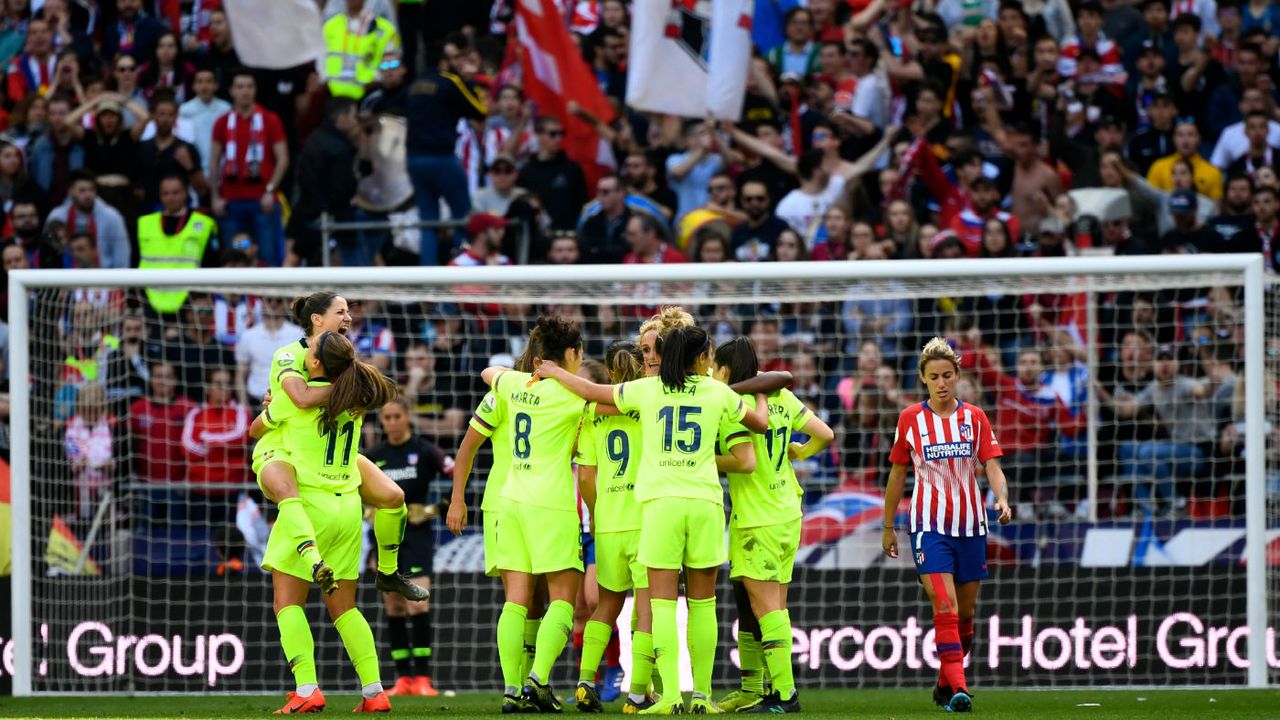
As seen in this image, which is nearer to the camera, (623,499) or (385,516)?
(623,499)

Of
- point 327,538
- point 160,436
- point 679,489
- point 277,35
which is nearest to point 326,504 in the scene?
point 327,538

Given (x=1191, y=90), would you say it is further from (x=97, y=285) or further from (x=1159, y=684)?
(x=97, y=285)

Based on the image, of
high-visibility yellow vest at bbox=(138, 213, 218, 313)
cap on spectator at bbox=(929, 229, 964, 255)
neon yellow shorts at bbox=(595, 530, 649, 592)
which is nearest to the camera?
neon yellow shorts at bbox=(595, 530, 649, 592)

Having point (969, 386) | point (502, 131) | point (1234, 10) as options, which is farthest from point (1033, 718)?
point (1234, 10)

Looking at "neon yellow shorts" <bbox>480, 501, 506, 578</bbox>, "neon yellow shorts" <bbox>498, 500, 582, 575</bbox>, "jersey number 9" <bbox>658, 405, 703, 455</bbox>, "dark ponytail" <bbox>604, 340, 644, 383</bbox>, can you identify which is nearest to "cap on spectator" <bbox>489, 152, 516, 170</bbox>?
"dark ponytail" <bbox>604, 340, 644, 383</bbox>

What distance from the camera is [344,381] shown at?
26.0 ft

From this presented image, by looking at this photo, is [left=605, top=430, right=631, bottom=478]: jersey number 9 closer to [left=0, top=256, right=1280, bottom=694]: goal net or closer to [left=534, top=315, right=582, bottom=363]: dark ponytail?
[left=534, top=315, right=582, bottom=363]: dark ponytail

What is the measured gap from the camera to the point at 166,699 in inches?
414

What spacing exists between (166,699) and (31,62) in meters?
8.54

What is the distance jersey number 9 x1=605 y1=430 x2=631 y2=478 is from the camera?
838 centimetres

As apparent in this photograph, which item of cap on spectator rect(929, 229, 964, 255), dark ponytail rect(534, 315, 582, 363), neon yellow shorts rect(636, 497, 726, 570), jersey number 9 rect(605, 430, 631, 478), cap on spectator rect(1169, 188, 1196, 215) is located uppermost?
cap on spectator rect(1169, 188, 1196, 215)

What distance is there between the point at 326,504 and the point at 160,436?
17.2 ft

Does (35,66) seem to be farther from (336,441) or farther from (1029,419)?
(1029,419)

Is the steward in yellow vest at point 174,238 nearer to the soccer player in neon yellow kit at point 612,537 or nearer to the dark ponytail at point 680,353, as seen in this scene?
the soccer player in neon yellow kit at point 612,537
